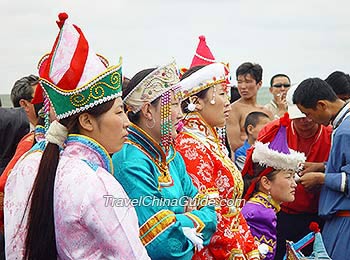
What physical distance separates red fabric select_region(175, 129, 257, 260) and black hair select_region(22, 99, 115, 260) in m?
1.32

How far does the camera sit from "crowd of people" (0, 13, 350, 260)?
2207mm

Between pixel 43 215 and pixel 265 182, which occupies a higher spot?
pixel 43 215

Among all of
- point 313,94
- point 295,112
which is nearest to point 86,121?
point 313,94

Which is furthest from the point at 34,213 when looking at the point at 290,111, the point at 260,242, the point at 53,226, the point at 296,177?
the point at 290,111

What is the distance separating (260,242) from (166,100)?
4.56 feet

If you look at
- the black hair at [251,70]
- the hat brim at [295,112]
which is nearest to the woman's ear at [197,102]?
the hat brim at [295,112]

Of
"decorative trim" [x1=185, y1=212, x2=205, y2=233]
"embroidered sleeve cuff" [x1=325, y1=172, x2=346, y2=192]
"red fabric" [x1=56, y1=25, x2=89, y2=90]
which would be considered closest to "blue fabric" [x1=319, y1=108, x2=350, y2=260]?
"embroidered sleeve cuff" [x1=325, y1=172, x2=346, y2=192]

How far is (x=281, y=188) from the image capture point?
4316 mm

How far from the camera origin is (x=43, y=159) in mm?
2291

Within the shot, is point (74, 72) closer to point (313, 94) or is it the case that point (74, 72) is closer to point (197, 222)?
point (197, 222)

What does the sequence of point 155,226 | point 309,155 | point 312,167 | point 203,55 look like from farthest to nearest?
point 309,155, point 312,167, point 203,55, point 155,226

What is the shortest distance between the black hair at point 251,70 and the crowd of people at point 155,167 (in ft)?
4.79

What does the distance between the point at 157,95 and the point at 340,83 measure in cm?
277

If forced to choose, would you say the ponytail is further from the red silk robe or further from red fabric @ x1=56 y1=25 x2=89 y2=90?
the red silk robe
